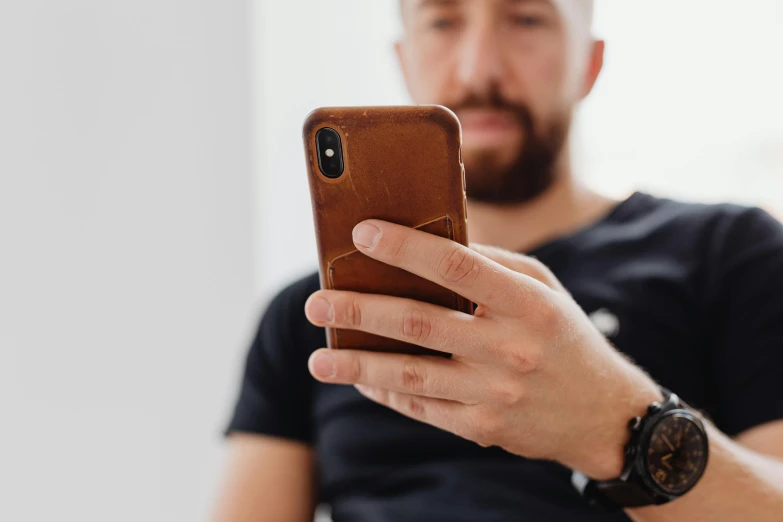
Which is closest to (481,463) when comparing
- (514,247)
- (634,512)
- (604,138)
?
(634,512)

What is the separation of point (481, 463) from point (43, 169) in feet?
3.35

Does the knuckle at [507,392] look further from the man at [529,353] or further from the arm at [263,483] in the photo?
the arm at [263,483]

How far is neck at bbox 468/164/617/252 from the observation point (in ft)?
2.99

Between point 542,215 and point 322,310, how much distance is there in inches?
19.5

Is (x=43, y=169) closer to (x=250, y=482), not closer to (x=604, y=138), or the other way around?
(x=250, y=482)

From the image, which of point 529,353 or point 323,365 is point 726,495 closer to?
point 529,353

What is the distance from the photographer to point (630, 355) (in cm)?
79

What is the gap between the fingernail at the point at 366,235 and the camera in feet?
1.62

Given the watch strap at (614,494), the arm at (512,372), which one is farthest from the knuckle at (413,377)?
the watch strap at (614,494)

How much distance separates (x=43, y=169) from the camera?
1.27 meters

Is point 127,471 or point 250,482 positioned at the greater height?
point 250,482

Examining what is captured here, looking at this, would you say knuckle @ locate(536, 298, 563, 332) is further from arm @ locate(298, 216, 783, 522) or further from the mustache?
the mustache

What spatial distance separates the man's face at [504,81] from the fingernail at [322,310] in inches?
16.9

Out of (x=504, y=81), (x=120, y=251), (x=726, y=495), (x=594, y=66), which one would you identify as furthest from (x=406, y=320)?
(x=120, y=251)
